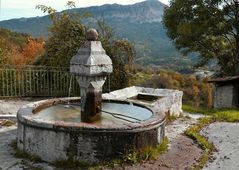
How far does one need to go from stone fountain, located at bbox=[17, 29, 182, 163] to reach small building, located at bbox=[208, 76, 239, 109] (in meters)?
14.9

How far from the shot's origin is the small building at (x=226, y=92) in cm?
2506

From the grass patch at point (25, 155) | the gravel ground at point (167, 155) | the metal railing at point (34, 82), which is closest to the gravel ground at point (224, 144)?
the gravel ground at point (167, 155)

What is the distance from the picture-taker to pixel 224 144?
1102 cm

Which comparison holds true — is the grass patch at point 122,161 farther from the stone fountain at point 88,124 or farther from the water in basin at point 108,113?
the water in basin at point 108,113

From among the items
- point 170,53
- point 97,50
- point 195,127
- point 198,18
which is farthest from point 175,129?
point 170,53

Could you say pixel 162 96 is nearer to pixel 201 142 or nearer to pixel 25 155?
pixel 201 142

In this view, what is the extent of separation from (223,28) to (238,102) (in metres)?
6.63

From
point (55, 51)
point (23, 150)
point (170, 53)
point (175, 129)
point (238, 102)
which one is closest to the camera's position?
point (23, 150)

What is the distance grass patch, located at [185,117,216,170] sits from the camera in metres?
9.22

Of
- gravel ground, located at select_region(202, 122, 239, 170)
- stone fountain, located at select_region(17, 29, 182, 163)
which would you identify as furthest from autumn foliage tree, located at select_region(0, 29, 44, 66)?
gravel ground, located at select_region(202, 122, 239, 170)

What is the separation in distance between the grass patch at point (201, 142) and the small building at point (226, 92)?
1170 centimetres

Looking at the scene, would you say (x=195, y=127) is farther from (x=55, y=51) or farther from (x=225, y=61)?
(x=225, y=61)

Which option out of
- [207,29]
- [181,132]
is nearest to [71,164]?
[181,132]

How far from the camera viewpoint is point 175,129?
12.4m
